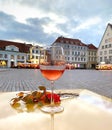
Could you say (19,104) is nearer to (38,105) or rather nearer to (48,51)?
(38,105)

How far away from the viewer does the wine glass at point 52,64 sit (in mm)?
983

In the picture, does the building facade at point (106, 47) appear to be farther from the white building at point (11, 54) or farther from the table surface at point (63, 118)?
the table surface at point (63, 118)

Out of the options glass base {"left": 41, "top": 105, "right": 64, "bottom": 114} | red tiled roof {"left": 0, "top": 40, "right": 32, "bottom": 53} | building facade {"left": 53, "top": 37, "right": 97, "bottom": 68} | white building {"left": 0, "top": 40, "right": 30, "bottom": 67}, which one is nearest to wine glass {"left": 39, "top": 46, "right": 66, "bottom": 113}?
glass base {"left": 41, "top": 105, "right": 64, "bottom": 114}

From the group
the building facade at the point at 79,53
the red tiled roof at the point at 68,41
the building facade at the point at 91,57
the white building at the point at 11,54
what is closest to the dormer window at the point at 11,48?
the white building at the point at 11,54

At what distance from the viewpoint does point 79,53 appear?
189 feet

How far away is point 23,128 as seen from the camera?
0.72m

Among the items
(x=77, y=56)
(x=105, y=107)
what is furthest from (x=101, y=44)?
(x=105, y=107)

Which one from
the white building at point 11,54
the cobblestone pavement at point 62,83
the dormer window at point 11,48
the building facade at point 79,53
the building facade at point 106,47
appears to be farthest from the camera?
the building facade at point 79,53

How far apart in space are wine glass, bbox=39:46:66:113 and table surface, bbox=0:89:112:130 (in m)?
0.06

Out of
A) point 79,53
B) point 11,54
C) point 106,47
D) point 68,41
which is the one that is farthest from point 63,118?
point 79,53

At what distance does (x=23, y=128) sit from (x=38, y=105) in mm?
344

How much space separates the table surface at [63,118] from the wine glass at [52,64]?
63mm

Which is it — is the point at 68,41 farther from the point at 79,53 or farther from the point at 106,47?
the point at 106,47

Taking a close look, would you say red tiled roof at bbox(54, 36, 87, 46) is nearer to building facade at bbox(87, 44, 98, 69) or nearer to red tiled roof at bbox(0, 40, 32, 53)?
building facade at bbox(87, 44, 98, 69)
